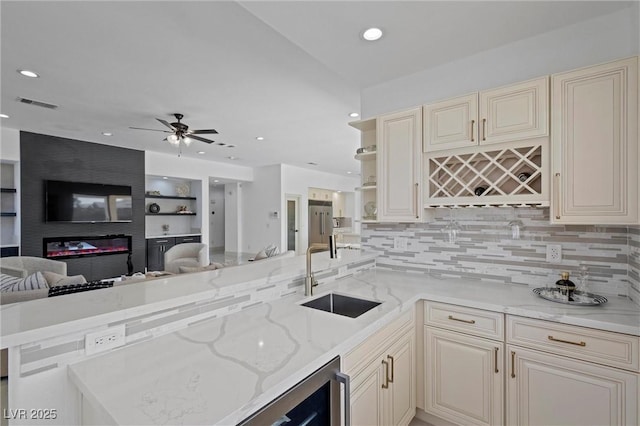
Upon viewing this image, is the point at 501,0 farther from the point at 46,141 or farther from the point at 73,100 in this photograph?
the point at 46,141

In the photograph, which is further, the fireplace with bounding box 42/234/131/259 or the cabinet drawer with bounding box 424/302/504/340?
the fireplace with bounding box 42/234/131/259

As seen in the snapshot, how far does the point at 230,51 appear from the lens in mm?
2475

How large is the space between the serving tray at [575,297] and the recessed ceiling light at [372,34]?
74.7 inches

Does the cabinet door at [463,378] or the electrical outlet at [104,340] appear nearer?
the electrical outlet at [104,340]

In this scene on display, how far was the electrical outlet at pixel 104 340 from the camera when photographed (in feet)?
3.43

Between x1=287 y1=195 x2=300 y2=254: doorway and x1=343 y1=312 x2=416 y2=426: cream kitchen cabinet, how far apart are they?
22.0 feet

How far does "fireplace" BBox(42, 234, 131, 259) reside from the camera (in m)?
5.22

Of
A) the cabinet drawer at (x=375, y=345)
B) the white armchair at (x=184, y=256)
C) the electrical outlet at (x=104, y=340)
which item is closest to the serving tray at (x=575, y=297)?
the cabinet drawer at (x=375, y=345)

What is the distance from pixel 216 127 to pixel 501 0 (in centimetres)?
402

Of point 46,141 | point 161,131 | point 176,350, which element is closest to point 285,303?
point 176,350

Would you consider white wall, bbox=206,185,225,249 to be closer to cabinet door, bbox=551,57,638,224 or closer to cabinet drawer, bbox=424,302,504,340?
cabinet drawer, bbox=424,302,504,340

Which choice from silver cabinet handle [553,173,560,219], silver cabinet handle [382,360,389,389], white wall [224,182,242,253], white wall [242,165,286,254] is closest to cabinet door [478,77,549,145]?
silver cabinet handle [553,173,560,219]

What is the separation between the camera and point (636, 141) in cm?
154

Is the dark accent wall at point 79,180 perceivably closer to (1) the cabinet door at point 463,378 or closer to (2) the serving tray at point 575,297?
(1) the cabinet door at point 463,378
